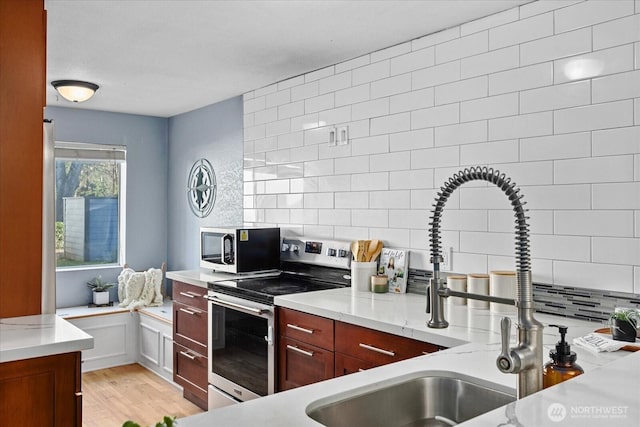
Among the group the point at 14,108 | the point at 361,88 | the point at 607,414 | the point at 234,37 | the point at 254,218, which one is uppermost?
the point at 234,37

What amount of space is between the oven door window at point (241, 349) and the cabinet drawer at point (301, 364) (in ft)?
0.46

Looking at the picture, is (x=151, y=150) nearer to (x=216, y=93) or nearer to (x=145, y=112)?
(x=145, y=112)

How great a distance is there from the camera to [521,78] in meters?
2.47

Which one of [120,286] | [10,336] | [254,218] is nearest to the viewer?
[10,336]

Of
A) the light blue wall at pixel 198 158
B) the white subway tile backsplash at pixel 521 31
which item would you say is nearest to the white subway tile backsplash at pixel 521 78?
the white subway tile backsplash at pixel 521 31

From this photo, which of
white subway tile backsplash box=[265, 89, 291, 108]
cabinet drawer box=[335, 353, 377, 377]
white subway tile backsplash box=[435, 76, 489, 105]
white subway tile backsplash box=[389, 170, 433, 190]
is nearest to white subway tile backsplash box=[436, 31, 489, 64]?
white subway tile backsplash box=[435, 76, 489, 105]

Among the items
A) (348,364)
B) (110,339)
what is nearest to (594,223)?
(348,364)

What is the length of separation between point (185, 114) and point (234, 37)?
8.19 feet

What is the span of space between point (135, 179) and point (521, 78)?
414 centimetres

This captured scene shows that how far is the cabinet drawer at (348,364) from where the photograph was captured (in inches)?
93.0

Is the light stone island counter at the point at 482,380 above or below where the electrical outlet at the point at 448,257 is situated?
below

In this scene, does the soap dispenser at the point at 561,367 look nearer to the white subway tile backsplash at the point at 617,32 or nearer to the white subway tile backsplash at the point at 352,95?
the white subway tile backsplash at the point at 617,32

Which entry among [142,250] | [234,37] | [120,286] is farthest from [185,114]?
[234,37]

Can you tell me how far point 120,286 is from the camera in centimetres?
517
